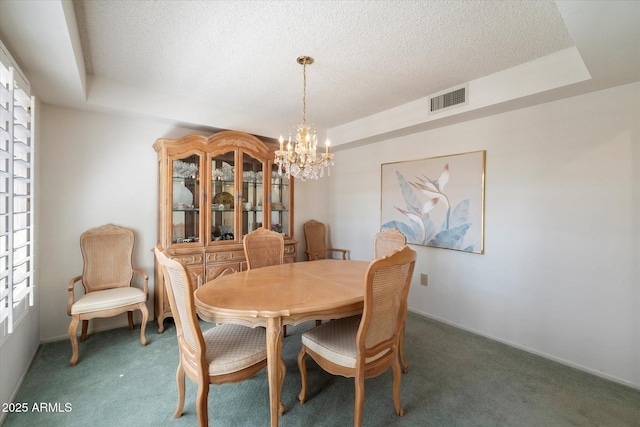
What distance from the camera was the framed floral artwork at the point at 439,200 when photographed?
9.30 feet

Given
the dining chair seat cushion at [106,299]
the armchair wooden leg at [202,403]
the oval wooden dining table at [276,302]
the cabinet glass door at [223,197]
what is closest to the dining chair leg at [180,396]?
the armchair wooden leg at [202,403]

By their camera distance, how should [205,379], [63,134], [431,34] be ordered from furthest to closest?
[63,134], [431,34], [205,379]

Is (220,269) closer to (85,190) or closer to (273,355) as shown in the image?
(85,190)

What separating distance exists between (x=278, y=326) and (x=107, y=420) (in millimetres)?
1237

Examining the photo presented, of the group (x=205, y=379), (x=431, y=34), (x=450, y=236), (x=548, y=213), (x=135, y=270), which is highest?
(x=431, y=34)

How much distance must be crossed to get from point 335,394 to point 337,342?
0.50 m

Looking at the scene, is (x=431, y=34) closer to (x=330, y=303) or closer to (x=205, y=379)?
(x=330, y=303)

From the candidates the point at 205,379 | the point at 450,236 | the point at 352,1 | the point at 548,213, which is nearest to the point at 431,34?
the point at 352,1

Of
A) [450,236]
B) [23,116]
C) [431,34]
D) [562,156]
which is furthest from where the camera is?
[450,236]

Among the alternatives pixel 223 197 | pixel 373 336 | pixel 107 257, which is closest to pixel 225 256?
pixel 223 197

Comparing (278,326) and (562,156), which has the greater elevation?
(562,156)

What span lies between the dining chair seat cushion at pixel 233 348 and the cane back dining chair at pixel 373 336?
12.6 inches

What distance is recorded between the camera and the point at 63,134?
2635 mm

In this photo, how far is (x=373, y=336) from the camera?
1.53m
